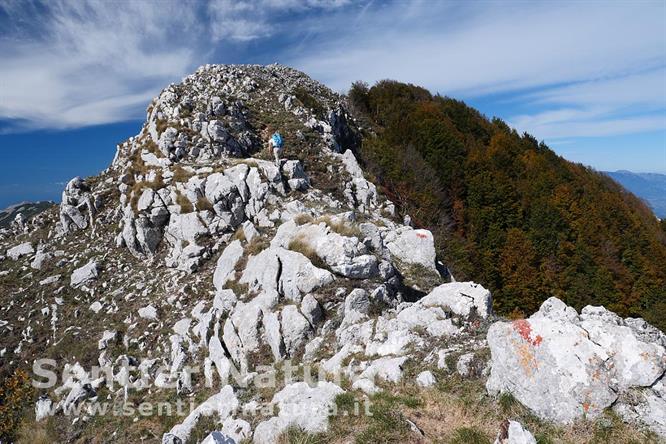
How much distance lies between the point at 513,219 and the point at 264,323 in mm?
46476

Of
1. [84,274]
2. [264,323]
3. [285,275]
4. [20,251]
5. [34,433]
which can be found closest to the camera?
[264,323]

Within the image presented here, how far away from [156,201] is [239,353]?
1748 cm

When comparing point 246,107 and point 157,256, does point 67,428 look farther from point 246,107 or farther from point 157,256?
point 246,107

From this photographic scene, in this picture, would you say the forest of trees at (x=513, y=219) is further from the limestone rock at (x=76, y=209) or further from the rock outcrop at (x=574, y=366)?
the limestone rock at (x=76, y=209)

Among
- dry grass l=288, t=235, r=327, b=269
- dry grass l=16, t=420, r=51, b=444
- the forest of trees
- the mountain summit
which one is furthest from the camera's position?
the forest of trees

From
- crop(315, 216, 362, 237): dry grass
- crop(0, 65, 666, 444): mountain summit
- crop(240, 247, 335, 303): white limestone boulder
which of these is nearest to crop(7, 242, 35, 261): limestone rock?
crop(0, 65, 666, 444): mountain summit

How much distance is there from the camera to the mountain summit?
28.8 ft

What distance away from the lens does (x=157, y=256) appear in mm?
27031

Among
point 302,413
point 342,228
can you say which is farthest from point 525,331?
point 342,228

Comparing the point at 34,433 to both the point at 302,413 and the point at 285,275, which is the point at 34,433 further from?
the point at 302,413

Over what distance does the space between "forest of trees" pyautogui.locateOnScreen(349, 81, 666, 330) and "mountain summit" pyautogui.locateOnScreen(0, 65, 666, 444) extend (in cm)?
1268

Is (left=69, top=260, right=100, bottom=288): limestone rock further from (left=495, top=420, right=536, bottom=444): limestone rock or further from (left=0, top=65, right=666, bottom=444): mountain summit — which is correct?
(left=495, top=420, right=536, bottom=444): limestone rock

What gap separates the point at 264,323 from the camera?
54.3ft

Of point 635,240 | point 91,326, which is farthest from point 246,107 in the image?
point 635,240
